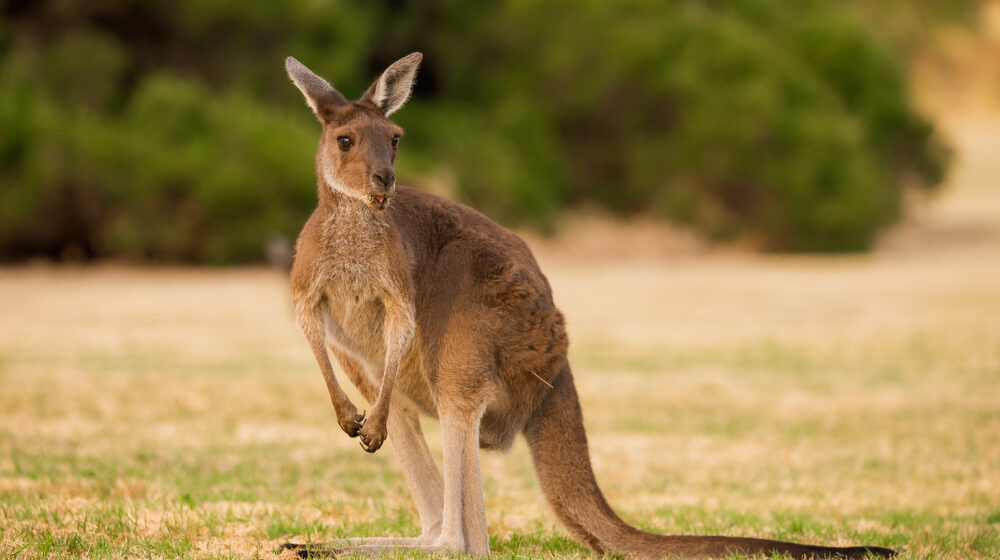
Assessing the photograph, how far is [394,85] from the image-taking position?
13.3 ft

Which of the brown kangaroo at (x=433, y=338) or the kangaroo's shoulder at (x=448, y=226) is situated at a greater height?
the kangaroo's shoulder at (x=448, y=226)

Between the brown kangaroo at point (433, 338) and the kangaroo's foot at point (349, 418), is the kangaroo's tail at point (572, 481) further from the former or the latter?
the kangaroo's foot at point (349, 418)

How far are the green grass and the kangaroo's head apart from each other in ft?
4.28

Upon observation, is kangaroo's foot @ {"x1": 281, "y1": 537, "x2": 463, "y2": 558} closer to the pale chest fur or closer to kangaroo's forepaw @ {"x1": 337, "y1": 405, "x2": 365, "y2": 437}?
kangaroo's forepaw @ {"x1": 337, "y1": 405, "x2": 365, "y2": 437}

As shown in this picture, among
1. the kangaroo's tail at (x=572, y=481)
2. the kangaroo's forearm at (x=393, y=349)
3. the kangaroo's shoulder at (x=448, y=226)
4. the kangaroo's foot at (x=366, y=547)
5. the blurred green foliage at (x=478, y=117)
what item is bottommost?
the kangaroo's foot at (x=366, y=547)

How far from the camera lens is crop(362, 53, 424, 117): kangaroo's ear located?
4.02 metres

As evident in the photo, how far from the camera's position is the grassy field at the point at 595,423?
4996 millimetres

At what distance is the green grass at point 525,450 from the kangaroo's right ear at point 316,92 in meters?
1.50

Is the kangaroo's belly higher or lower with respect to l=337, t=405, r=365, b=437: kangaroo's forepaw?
higher

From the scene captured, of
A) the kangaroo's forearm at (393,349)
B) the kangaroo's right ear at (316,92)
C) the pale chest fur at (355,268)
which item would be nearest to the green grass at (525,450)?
the kangaroo's forearm at (393,349)

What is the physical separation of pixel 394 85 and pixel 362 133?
0.25 metres

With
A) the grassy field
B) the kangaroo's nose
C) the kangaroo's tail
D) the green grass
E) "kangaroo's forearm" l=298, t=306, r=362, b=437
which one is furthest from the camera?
the grassy field

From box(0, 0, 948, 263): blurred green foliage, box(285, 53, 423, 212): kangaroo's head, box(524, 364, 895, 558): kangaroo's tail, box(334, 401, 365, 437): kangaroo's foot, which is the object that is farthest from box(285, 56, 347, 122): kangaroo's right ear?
box(0, 0, 948, 263): blurred green foliage

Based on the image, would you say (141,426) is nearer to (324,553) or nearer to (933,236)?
(324,553)
